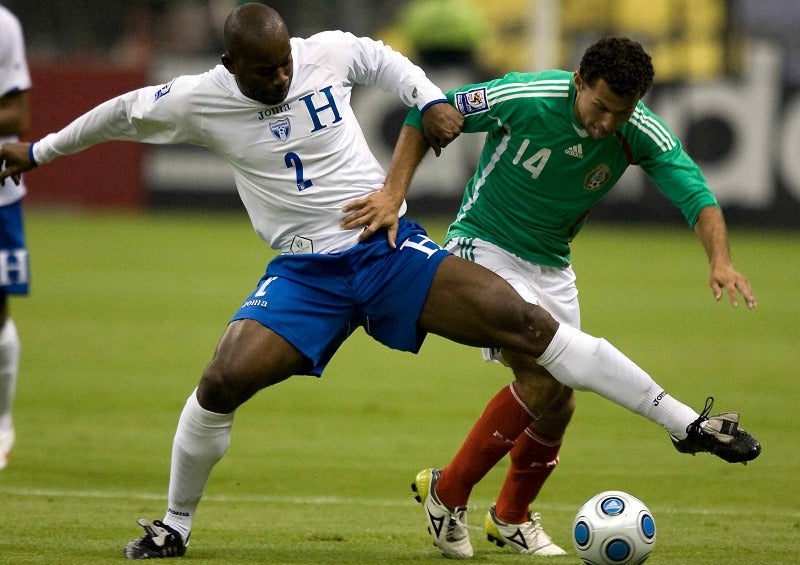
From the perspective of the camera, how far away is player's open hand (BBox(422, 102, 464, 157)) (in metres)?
5.64

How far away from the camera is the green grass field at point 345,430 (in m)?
5.99

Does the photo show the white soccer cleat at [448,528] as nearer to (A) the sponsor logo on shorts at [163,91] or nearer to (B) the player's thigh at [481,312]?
(B) the player's thigh at [481,312]

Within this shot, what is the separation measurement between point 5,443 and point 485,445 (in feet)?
9.88

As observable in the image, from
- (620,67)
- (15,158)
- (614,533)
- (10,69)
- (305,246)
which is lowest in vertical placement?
(614,533)

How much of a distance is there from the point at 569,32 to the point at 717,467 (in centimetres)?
1597

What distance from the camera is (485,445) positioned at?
5.82m

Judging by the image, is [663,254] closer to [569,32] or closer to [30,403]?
[569,32]

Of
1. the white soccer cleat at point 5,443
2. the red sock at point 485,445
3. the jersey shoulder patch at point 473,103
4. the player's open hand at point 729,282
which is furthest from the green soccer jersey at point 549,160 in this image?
the white soccer cleat at point 5,443

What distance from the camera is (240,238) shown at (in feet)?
62.9

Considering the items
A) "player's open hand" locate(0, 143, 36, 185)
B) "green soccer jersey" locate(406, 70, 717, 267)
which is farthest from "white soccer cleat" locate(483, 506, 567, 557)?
"player's open hand" locate(0, 143, 36, 185)

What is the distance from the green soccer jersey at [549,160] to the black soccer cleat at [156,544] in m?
1.82

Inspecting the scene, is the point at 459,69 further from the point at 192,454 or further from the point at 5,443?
the point at 192,454

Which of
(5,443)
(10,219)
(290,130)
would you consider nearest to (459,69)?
(10,219)

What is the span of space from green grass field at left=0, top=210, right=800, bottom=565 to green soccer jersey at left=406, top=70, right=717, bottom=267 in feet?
4.50
